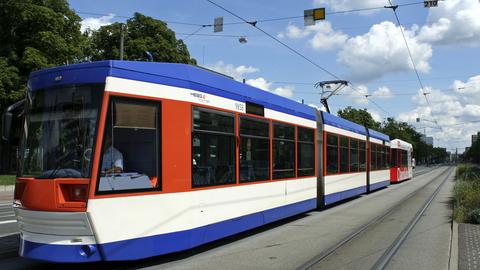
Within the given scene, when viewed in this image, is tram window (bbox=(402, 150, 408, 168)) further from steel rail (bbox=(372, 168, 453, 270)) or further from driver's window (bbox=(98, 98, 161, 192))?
driver's window (bbox=(98, 98, 161, 192))

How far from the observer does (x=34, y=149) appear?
732 centimetres

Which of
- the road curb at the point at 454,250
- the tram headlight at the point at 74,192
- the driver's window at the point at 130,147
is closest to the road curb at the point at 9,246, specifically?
the tram headlight at the point at 74,192

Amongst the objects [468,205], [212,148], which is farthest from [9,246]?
[468,205]

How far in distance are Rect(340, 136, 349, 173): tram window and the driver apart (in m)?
12.0

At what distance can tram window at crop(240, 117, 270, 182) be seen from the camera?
10031 mm

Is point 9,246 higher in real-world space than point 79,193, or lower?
lower

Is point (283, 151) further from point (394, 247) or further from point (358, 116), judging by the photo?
point (358, 116)

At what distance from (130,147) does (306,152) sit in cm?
761

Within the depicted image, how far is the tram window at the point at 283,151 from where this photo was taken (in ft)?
38.3

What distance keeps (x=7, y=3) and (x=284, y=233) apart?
94.1ft

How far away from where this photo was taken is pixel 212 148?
8883 mm

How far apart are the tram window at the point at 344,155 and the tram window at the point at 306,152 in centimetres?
355

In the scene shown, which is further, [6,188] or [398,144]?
[398,144]

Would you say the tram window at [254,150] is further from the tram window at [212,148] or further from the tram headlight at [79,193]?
the tram headlight at [79,193]
